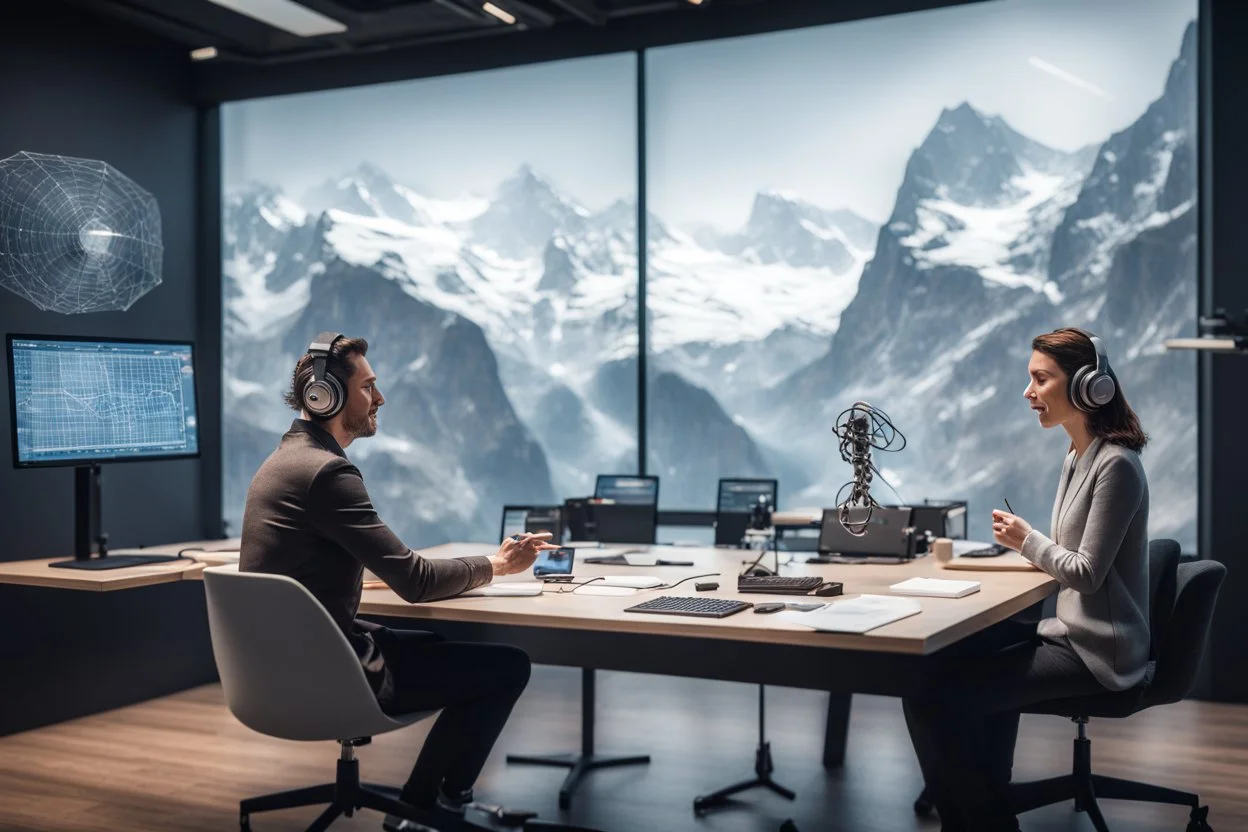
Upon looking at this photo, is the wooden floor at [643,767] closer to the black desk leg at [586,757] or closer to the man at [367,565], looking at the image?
the black desk leg at [586,757]

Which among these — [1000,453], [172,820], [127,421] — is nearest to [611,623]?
[172,820]

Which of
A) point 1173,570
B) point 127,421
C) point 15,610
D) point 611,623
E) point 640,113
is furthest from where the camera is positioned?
point 640,113

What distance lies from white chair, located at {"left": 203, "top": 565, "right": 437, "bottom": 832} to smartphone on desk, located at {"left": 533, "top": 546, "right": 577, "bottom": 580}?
0.57m

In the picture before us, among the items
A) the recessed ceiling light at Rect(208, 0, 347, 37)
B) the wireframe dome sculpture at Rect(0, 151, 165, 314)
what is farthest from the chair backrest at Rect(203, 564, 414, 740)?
the recessed ceiling light at Rect(208, 0, 347, 37)

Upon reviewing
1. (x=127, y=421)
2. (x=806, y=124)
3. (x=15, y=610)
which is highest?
(x=806, y=124)

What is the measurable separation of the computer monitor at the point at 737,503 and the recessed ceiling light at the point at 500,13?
2.30 metres

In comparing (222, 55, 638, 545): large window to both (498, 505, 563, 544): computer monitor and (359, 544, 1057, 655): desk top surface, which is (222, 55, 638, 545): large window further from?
(359, 544, 1057, 655): desk top surface

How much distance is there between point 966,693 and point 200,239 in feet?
15.7

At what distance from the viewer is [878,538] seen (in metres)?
3.88

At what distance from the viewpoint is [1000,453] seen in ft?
17.7

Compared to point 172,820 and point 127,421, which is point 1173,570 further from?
point 127,421

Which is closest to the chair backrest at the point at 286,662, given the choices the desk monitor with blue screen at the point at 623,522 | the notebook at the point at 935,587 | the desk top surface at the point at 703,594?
the desk top surface at the point at 703,594

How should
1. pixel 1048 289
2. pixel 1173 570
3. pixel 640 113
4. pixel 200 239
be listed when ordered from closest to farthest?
1. pixel 1173 570
2. pixel 1048 289
3. pixel 640 113
4. pixel 200 239

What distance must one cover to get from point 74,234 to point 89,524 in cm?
176
